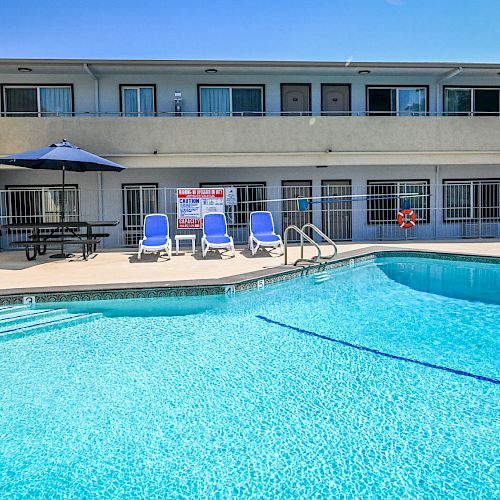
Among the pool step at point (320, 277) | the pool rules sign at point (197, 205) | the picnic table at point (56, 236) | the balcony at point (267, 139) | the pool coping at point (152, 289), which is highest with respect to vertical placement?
the balcony at point (267, 139)

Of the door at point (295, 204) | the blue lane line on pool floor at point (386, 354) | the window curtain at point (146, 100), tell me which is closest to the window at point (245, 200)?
the door at point (295, 204)

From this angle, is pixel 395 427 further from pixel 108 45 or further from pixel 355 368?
pixel 108 45

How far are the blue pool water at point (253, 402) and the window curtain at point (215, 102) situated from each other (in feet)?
34.0

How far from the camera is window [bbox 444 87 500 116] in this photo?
17641mm

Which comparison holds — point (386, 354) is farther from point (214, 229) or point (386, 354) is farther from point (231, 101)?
point (231, 101)

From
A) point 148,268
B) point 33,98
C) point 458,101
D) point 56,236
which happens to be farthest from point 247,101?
point 148,268

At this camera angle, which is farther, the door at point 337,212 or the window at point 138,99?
the door at point 337,212

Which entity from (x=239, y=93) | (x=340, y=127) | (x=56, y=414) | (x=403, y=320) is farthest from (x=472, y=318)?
(x=239, y=93)

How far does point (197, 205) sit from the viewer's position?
15.0 metres

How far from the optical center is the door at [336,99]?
1706 cm

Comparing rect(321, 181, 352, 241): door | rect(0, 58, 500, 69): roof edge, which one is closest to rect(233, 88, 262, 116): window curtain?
rect(0, 58, 500, 69): roof edge

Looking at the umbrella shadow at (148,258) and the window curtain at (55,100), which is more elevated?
the window curtain at (55,100)

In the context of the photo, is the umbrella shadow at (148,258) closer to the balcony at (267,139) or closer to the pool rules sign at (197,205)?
the pool rules sign at (197,205)

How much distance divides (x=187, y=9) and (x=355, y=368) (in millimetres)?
14287
